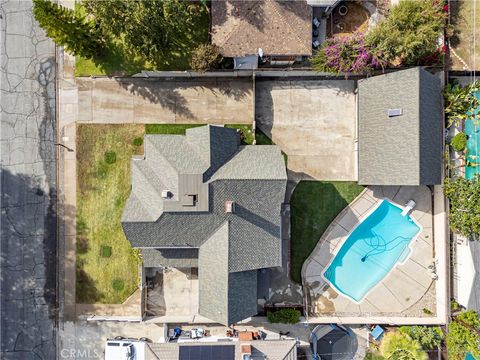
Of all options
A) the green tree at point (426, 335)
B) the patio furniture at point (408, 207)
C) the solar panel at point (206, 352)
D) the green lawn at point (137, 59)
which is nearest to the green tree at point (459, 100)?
the patio furniture at point (408, 207)

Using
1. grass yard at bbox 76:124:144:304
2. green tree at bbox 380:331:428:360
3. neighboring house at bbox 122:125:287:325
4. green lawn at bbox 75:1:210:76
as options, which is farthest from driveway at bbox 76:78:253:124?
green tree at bbox 380:331:428:360

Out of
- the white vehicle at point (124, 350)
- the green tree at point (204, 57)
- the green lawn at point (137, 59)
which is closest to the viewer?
the green tree at point (204, 57)

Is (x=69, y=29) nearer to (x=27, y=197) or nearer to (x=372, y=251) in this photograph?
(x=27, y=197)

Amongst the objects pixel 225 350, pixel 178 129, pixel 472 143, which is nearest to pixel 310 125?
Result: pixel 178 129

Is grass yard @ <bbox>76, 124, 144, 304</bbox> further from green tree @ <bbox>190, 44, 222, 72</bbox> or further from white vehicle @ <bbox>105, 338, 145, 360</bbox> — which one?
green tree @ <bbox>190, 44, 222, 72</bbox>

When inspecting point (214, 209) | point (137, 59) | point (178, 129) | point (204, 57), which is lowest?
point (214, 209)

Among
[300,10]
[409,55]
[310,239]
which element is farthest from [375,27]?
[310,239]

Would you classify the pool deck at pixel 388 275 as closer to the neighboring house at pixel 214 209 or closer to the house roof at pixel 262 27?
the neighboring house at pixel 214 209
